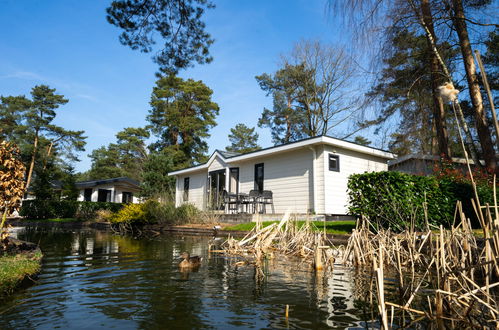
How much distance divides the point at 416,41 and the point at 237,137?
117 feet

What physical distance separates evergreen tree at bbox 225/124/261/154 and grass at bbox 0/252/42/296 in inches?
1600

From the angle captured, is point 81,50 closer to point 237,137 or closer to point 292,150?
point 292,150

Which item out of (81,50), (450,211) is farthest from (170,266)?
(81,50)

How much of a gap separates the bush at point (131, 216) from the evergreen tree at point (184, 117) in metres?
21.4

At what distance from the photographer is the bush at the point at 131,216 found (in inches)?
588

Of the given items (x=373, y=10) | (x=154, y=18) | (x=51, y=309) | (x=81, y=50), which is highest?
(x=81, y=50)

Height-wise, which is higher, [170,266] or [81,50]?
[81,50]

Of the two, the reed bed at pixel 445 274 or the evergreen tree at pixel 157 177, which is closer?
the reed bed at pixel 445 274

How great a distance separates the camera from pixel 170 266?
5.56m

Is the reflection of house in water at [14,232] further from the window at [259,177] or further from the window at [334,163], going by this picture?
the window at [334,163]

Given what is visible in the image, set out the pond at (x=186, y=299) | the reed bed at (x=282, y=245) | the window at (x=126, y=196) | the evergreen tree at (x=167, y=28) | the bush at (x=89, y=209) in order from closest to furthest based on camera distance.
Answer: the pond at (x=186, y=299) → the reed bed at (x=282, y=245) → the evergreen tree at (x=167, y=28) → the bush at (x=89, y=209) → the window at (x=126, y=196)

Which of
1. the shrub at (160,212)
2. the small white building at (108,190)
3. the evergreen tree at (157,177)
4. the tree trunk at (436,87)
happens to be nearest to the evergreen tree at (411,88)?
the tree trunk at (436,87)

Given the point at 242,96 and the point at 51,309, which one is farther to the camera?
the point at 242,96

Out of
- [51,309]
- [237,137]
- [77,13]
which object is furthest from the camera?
[237,137]
